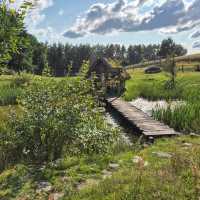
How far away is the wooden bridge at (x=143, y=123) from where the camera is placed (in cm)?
1455

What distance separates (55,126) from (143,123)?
341 inches

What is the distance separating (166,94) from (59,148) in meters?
20.9

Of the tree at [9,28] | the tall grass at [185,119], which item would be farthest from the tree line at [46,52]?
the tall grass at [185,119]

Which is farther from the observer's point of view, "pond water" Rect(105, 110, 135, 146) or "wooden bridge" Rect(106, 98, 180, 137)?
"pond water" Rect(105, 110, 135, 146)

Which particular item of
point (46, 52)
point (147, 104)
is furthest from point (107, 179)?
point (46, 52)

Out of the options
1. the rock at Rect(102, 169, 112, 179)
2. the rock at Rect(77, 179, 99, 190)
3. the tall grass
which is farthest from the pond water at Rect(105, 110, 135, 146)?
the rock at Rect(77, 179, 99, 190)

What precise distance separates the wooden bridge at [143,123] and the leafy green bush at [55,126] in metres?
4.46

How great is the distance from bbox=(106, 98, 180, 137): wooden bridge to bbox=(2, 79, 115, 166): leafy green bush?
4.46 metres

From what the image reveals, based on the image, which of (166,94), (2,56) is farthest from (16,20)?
(166,94)

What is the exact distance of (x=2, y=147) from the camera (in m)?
10.3

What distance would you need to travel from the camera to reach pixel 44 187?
7.19m

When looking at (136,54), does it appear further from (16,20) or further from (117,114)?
(16,20)

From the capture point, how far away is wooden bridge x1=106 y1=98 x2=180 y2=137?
14551 millimetres

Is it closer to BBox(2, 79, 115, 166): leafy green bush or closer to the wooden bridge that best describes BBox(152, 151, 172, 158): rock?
BBox(2, 79, 115, 166): leafy green bush
